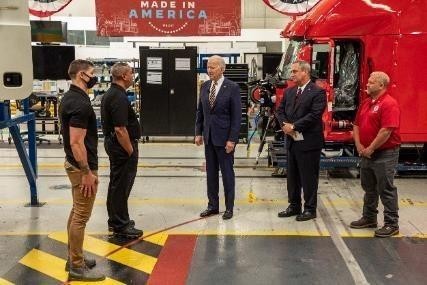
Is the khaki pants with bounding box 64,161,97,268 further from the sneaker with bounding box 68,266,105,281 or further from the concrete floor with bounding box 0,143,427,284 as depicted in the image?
the concrete floor with bounding box 0,143,427,284

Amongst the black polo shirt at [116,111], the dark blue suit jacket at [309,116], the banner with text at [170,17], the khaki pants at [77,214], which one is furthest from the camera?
the banner with text at [170,17]

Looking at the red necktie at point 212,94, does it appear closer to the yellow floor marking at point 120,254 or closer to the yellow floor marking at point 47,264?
the yellow floor marking at point 120,254

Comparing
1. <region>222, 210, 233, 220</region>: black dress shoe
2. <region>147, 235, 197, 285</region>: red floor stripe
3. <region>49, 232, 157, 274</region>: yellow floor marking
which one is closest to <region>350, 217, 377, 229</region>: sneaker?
<region>222, 210, 233, 220</region>: black dress shoe

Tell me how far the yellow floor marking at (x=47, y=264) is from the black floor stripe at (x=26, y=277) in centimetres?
5

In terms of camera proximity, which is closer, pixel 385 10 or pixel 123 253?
pixel 123 253

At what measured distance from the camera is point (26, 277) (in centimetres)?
448

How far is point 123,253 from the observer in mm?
5020

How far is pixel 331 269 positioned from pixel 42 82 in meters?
10.5

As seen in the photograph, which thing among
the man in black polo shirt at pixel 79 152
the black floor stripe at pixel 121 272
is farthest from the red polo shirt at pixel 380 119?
the man in black polo shirt at pixel 79 152

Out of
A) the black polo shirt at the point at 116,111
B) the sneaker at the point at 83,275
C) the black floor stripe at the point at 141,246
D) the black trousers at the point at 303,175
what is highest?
the black polo shirt at the point at 116,111

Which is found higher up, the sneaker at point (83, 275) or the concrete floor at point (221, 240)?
the sneaker at point (83, 275)

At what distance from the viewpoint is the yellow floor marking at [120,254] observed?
4738 mm

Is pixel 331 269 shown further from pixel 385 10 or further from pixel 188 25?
pixel 188 25

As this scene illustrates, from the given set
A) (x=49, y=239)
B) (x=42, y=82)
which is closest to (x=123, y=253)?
(x=49, y=239)
